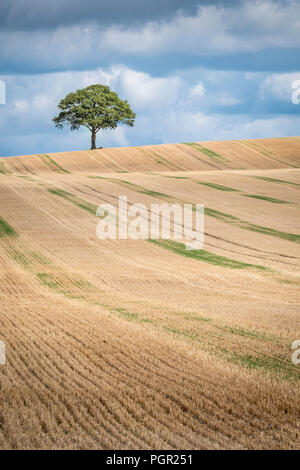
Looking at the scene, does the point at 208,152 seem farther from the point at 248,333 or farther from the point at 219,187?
the point at 248,333

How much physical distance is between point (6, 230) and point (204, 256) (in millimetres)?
12970

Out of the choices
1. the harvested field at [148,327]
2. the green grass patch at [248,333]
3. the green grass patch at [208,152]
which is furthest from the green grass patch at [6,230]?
the green grass patch at [208,152]

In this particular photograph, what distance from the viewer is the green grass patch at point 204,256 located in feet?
89.3

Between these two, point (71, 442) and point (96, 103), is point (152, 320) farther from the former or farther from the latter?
point (96, 103)

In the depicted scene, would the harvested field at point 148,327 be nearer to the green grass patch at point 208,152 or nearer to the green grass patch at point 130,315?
the green grass patch at point 130,315

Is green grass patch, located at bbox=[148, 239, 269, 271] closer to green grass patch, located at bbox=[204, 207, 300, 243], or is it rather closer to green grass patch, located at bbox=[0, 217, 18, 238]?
green grass patch, located at bbox=[204, 207, 300, 243]

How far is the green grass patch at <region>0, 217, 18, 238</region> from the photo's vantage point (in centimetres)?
3360

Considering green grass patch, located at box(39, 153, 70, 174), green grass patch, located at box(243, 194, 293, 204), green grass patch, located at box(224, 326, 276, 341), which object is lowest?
green grass patch, located at box(224, 326, 276, 341)

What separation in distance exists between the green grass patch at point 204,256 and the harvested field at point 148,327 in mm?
109

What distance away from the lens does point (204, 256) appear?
29.5 m

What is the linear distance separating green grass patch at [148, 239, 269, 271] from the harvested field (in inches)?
4.3

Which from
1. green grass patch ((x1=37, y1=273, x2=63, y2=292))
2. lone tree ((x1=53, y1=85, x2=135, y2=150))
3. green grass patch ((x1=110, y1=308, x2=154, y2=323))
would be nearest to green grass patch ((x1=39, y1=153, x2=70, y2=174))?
lone tree ((x1=53, y1=85, x2=135, y2=150))

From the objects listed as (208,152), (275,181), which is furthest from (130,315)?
(208,152)

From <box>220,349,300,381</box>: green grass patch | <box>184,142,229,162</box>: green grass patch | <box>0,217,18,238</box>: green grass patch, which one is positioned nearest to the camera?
<box>220,349,300,381</box>: green grass patch
